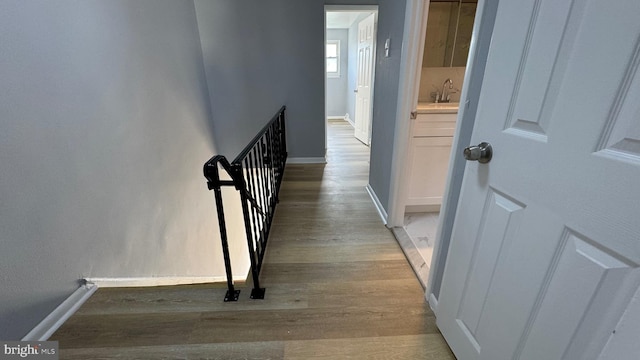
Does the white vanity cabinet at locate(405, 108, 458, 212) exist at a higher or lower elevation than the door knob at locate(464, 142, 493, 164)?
lower

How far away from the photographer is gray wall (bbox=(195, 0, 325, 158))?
10.5 ft

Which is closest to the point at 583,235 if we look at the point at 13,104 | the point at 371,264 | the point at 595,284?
the point at 595,284

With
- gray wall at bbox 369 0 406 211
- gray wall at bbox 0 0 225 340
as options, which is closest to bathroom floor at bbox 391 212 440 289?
gray wall at bbox 369 0 406 211

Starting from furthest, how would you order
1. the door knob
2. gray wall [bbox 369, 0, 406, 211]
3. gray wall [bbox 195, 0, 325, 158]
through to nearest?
1. gray wall [bbox 195, 0, 325, 158]
2. gray wall [bbox 369, 0, 406, 211]
3. the door knob

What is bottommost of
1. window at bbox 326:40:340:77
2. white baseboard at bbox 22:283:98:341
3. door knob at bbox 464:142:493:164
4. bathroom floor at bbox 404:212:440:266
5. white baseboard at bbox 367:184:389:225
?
bathroom floor at bbox 404:212:440:266

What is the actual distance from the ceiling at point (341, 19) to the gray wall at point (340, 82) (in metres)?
0.18

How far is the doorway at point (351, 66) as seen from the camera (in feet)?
13.8

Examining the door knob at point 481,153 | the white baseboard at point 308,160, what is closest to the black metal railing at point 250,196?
the door knob at point 481,153

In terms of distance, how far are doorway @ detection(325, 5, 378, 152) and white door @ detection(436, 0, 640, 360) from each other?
3.22 m

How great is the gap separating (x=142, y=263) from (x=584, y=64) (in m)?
2.46

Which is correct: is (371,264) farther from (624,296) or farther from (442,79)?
(442,79)

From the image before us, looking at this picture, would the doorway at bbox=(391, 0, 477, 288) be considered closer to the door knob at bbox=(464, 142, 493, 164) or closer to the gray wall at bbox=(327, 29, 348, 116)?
the door knob at bbox=(464, 142, 493, 164)

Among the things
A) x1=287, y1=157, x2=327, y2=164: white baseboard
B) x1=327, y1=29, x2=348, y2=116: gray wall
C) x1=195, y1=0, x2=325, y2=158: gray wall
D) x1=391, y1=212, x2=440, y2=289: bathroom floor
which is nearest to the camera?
x1=391, y1=212, x2=440, y2=289: bathroom floor

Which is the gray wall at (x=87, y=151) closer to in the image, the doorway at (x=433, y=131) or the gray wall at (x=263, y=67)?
the gray wall at (x=263, y=67)
